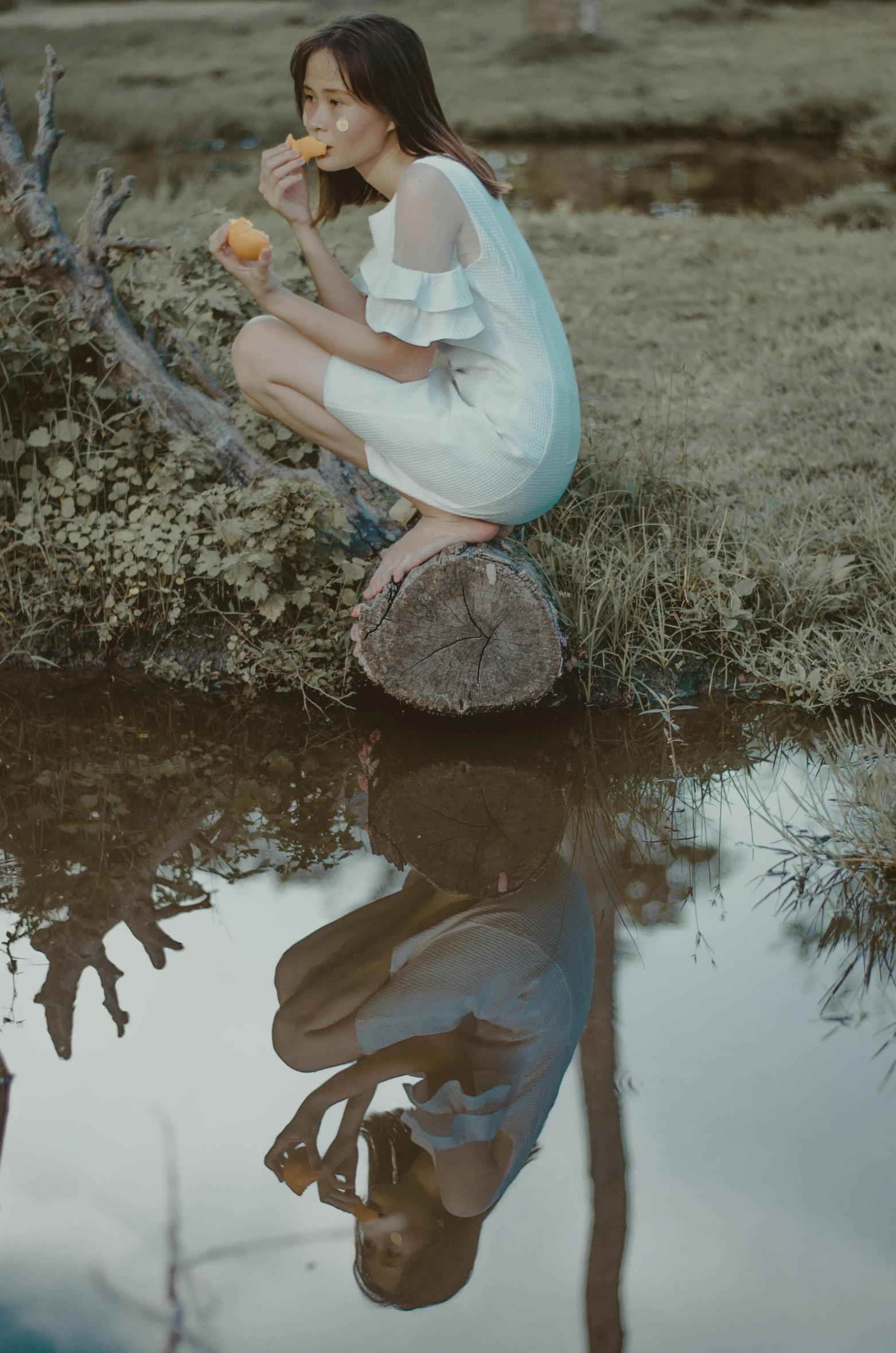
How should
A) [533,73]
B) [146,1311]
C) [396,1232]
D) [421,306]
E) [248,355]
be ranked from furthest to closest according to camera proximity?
[533,73] → [248,355] → [421,306] → [396,1232] → [146,1311]

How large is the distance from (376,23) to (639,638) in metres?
1.75

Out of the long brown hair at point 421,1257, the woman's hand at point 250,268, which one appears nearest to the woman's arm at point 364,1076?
the long brown hair at point 421,1257

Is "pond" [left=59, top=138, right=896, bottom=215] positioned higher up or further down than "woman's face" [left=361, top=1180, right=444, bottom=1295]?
higher up

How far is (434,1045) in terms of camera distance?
217 cm

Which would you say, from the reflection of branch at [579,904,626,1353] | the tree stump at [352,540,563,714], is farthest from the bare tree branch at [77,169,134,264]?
the reflection of branch at [579,904,626,1353]

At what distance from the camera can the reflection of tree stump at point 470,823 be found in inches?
107

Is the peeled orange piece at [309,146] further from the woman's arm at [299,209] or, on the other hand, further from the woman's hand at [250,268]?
the woman's hand at [250,268]

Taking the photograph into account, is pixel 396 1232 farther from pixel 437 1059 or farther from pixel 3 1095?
pixel 3 1095

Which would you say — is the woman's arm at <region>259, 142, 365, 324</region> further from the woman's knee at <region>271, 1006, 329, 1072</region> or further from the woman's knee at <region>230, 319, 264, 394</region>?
the woman's knee at <region>271, 1006, 329, 1072</region>

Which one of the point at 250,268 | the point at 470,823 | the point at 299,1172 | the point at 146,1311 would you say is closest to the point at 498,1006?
the point at 299,1172

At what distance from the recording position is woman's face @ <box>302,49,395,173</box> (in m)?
2.90

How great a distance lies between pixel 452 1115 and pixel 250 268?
2.01m

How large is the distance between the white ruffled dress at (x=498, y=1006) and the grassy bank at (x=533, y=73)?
31.5 ft

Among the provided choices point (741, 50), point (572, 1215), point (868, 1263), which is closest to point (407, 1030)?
point (572, 1215)
